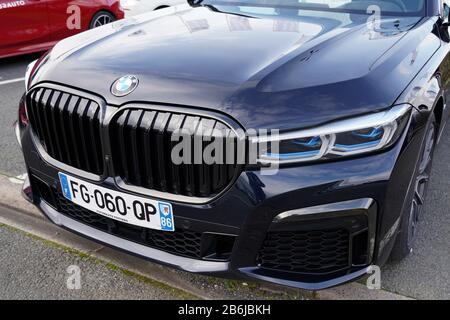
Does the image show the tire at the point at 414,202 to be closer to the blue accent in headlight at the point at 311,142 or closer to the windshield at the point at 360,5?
the blue accent in headlight at the point at 311,142

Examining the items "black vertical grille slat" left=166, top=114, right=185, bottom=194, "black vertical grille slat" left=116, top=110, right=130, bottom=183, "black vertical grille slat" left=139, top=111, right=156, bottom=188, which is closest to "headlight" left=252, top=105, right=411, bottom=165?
"black vertical grille slat" left=166, top=114, right=185, bottom=194

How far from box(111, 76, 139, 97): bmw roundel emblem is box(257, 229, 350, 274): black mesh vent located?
800 mm

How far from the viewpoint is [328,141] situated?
1.76 metres

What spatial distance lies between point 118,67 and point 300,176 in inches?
36.2

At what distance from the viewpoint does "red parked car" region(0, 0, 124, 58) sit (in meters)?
6.02

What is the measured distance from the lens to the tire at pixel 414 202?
214cm

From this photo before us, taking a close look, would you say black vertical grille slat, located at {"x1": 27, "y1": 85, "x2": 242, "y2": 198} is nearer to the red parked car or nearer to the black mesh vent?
the black mesh vent

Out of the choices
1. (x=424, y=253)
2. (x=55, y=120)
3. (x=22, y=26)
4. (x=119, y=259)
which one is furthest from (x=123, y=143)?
(x=22, y=26)

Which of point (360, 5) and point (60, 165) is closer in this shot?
point (60, 165)

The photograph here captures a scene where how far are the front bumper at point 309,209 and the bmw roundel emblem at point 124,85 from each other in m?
0.39

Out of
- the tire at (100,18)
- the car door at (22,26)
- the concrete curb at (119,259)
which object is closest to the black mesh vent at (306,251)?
the concrete curb at (119,259)

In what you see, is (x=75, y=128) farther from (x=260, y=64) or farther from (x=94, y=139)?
(x=260, y=64)

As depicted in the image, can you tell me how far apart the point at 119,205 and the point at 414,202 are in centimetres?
149
